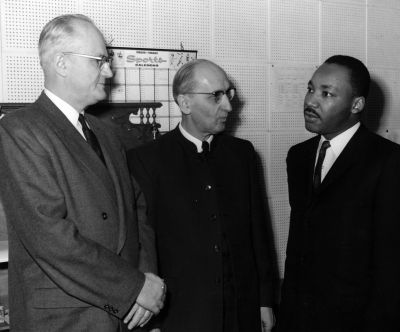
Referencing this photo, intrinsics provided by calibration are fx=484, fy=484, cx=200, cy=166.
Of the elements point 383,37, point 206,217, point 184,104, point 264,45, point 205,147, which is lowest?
point 206,217

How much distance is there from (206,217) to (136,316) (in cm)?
64

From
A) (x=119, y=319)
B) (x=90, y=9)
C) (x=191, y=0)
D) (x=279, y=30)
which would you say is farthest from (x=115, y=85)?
(x=119, y=319)

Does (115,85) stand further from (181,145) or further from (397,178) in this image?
(397,178)

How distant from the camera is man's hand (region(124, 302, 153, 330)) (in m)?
1.80

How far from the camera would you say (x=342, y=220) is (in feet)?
6.99

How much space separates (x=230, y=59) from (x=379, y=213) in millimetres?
1948

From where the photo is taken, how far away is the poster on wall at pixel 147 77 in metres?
3.29

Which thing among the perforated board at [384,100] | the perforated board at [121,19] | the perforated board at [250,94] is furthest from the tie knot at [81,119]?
the perforated board at [384,100]

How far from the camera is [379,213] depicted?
2023 millimetres

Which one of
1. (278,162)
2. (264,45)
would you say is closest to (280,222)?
(278,162)

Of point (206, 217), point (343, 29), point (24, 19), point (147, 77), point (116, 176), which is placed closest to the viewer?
point (116, 176)

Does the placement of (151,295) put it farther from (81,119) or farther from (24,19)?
(24,19)

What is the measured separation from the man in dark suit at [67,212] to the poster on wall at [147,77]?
134 cm

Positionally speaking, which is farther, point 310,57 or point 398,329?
point 310,57
